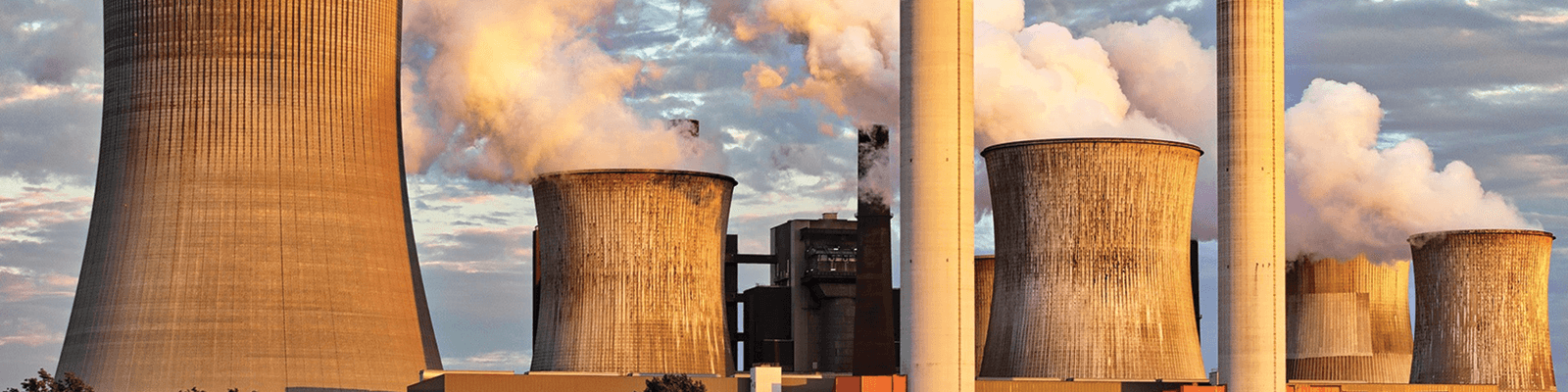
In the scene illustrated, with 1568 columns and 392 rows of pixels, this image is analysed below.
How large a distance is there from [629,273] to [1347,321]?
22.3 metres

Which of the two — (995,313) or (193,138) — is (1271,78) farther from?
(193,138)

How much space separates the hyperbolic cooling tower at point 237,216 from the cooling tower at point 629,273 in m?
5.85

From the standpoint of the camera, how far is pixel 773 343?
61344 millimetres

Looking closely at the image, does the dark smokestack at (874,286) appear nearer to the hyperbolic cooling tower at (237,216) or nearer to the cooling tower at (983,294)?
the cooling tower at (983,294)

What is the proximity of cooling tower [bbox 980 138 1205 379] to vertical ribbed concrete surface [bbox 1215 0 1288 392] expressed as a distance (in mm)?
4945

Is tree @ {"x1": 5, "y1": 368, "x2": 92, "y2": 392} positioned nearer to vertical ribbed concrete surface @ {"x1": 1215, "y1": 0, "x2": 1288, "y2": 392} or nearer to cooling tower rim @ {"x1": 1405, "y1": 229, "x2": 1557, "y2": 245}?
vertical ribbed concrete surface @ {"x1": 1215, "y1": 0, "x2": 1288, "y2": 392}

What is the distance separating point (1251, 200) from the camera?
4256 cm

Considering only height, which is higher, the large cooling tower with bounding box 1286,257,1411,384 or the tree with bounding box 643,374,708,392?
the large cooling tower with bounding box 1286,257,1411,384

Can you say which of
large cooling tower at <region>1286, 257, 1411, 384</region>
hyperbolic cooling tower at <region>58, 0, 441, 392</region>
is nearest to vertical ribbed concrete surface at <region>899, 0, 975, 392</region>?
hyperbolic cooling tower at <region>58, 0, 441, 392</region>

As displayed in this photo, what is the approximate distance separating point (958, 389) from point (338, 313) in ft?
40.8

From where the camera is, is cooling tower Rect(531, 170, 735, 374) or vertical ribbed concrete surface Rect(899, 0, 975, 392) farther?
cooling tower Rect(531, 170, 735, 374)

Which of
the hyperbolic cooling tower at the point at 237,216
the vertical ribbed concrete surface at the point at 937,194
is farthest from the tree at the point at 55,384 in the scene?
the vertical ribbed concrete surface at the point at 937,194

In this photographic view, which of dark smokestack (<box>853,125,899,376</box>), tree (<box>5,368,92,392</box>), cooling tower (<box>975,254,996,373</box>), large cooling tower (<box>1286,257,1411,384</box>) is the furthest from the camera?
large cooling tower (<box>1286,257,1411,384</box>)

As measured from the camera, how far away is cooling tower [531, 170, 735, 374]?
155 ft
